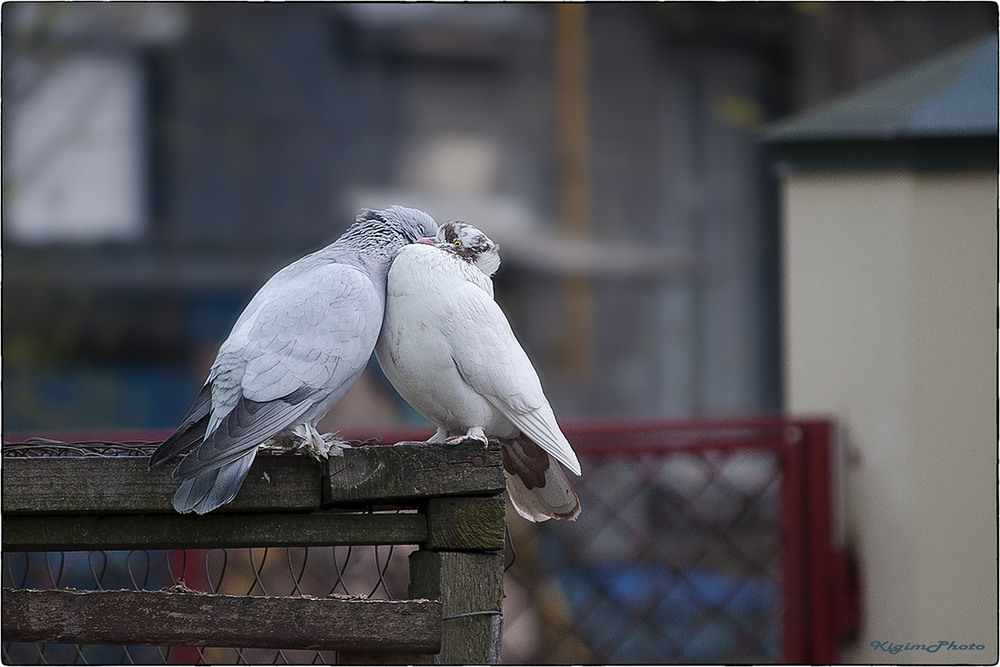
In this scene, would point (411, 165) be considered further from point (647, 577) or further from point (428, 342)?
point (428, 342)

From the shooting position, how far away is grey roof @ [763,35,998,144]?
281 cm

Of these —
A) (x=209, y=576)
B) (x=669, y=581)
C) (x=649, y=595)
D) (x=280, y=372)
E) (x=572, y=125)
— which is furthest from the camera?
(x=572, y=125)

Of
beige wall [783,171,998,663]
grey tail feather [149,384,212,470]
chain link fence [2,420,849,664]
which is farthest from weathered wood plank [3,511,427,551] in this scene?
beige wall [783,171,998,663]

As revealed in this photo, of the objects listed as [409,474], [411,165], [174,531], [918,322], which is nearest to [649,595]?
[918,322]

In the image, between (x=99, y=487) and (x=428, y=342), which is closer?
(x=99, y=487)

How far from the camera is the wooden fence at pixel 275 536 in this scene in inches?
60.3

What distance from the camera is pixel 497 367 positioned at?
169 cm

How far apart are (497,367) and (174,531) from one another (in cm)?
56

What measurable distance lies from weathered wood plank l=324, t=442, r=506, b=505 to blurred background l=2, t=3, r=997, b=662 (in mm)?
4518

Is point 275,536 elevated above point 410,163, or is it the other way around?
point 410,163

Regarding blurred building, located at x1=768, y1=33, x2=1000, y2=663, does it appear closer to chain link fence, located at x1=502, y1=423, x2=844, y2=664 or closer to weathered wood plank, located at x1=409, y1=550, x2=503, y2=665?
chain link fence, located at x1=502, y1=423, x2=844, y2=664

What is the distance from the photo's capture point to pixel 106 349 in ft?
21.4

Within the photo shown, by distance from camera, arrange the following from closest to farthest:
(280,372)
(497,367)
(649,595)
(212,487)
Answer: (212,487) < (280,372) < (497,367) < (649,595)

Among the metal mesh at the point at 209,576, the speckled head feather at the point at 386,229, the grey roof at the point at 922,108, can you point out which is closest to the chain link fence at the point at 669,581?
the metal mesh at the point at 209,576
